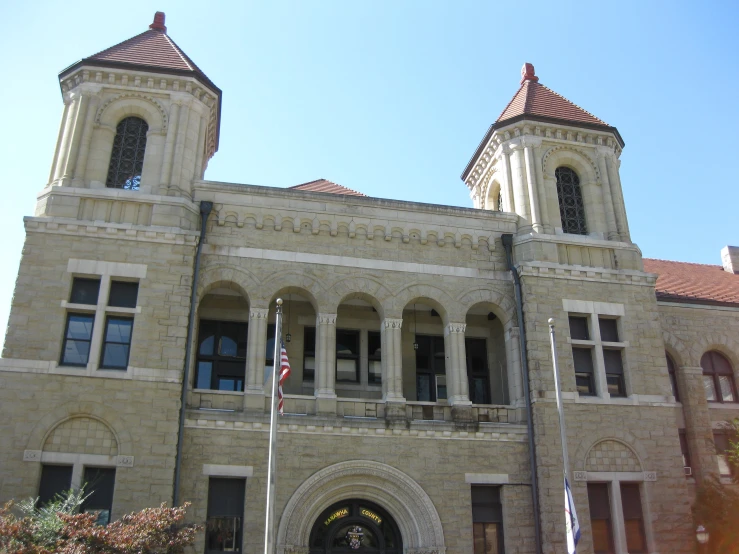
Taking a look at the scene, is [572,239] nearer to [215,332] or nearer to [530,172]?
[530,172]

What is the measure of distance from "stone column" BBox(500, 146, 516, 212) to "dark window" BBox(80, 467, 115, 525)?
13.6 m

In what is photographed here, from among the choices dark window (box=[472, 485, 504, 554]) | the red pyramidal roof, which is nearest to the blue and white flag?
dark window (box=[472, 485, 504, 554])

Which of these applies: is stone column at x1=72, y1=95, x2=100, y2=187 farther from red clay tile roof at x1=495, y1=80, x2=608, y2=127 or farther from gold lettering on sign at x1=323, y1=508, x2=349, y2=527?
red clay tile roof at x1=495, y1=80, x2=608, y2=127

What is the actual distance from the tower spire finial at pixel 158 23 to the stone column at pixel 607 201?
14.8m

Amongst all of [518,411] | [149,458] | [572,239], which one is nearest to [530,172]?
[572,239]

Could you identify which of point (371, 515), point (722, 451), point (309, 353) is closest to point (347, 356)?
point (309, 353)

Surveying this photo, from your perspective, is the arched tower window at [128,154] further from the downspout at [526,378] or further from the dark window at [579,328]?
the dark window at [579,328]

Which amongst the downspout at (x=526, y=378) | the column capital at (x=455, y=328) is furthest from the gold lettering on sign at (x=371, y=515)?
the column capital at (x=455, y=328)

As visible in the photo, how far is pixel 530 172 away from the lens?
73.5ft

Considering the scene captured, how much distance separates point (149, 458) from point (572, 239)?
13261mm

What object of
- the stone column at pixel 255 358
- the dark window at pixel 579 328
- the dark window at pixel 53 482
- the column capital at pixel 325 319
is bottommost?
the dark window at pixel 53 482

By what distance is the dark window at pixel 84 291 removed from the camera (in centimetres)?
1836

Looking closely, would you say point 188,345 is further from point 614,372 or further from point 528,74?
point 528,74

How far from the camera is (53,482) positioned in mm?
16656
